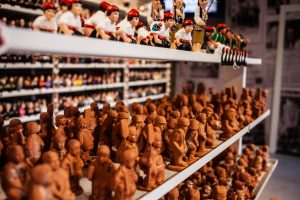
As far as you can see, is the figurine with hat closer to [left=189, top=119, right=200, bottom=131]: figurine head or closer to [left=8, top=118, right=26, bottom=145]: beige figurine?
[left=189, top=119, right=200, bottom=131]: figurine head

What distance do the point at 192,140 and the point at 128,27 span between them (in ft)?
2.24

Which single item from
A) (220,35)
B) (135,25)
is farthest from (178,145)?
(220,35)

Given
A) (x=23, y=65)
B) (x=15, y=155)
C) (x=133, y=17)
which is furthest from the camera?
(x=23, y=65)

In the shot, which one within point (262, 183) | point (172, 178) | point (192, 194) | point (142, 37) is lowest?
point (262, 183)

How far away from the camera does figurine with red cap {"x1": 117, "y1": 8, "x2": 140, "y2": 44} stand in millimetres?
1579

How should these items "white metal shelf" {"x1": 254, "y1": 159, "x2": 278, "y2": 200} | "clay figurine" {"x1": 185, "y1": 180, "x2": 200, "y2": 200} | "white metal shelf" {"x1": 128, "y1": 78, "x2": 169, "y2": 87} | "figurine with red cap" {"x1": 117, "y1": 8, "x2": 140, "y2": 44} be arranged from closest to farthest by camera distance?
"figurine with red cap" {"x1": 117, "y1": 8, "x2": 140, "y2": 44}, "clay figurine" {"x1": 185, "y1": 180, "x2": 200, "y2": 200}, "white metal shelf" {"x1": 254, "y1": 159, "x2": 278, "y2": 200}, "white metal shelf" {"x1": 128, "y1": 78, "x2": 169, "y2": 87}

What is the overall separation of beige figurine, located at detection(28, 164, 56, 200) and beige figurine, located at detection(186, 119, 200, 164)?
3.21 feet

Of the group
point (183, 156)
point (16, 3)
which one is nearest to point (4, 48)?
point (183, 156)

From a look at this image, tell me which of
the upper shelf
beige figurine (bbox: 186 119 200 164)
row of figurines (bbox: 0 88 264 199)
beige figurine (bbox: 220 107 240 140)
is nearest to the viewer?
the upper shelf

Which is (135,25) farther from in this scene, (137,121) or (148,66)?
(148,66)

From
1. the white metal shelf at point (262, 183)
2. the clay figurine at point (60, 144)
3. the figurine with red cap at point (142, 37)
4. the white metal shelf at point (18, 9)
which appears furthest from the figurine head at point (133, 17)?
the white metal shelf at point (18, 9)

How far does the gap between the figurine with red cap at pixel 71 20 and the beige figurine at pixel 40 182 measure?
21.1 inches

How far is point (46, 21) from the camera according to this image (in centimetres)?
126

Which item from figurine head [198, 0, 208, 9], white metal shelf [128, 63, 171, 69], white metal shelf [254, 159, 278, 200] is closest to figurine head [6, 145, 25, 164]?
figurine head [198, 0, 208, 9]
